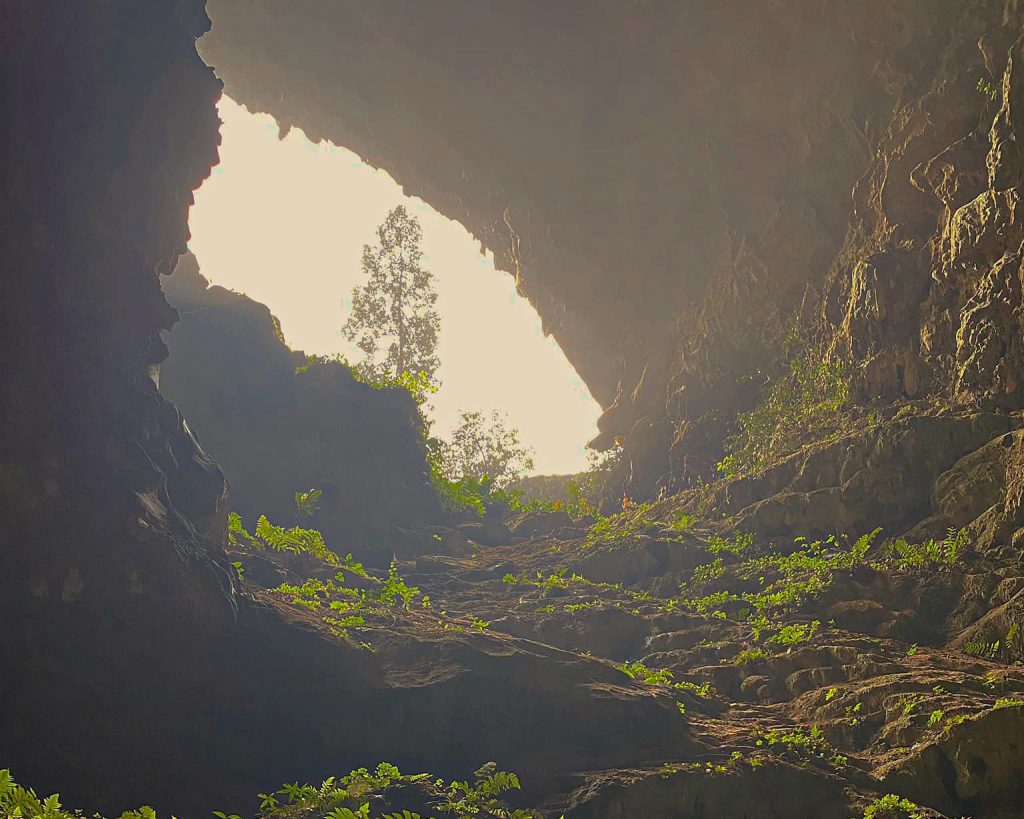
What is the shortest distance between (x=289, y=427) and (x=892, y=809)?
1838 cm

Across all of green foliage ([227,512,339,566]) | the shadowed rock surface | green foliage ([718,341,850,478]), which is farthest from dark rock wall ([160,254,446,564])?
green foliage ([718,341,850,478])

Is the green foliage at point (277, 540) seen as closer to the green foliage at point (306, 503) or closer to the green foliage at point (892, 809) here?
the green foliage at point (306, 503)

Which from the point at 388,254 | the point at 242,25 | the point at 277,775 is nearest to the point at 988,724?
the point at 277,775

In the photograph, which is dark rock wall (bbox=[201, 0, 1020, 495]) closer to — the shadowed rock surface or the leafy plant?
the shadowed rock surface

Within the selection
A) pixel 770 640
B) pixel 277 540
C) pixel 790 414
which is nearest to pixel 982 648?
pixel 770 640

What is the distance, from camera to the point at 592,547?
784 inches

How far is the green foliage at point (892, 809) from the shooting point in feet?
24.7

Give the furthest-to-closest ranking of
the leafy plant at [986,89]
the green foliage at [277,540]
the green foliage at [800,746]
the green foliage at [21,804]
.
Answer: the green foliage at [277,540] < the leafy plant at [986,89] < the green foliage at [800,746] < the green foliage at [21,804]

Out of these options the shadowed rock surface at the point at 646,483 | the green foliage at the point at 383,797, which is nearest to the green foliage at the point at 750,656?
the shadowed rock surface at the point at 646,483

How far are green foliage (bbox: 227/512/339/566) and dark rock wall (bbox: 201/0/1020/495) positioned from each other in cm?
1259

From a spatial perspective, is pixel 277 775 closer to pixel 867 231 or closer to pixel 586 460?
pixel 867 231

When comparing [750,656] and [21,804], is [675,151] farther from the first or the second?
[21,804]

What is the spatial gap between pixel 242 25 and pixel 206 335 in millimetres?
12850

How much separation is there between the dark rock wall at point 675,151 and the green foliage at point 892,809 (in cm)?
1032
